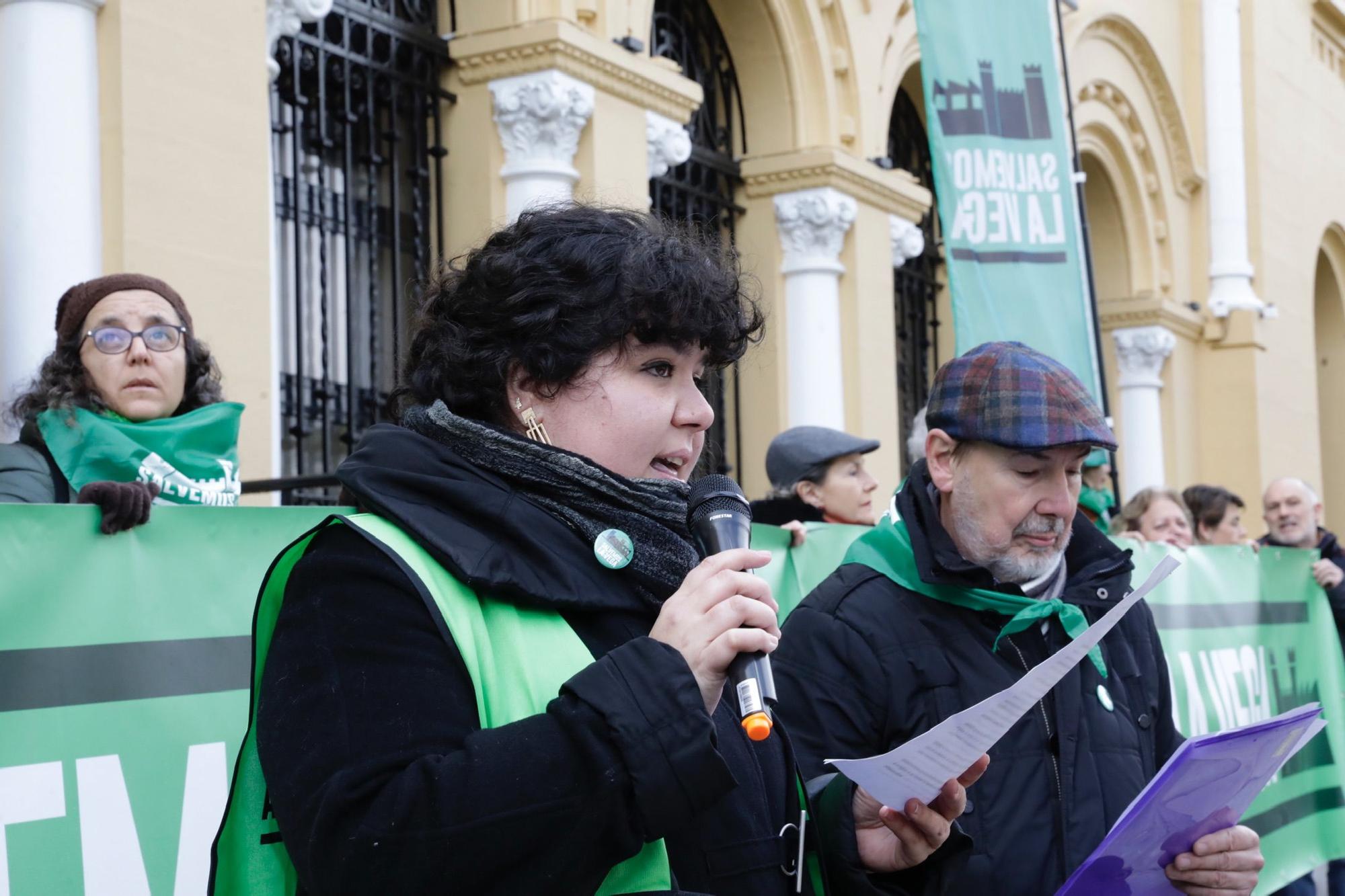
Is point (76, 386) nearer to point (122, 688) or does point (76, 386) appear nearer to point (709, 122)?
point (122, 688)

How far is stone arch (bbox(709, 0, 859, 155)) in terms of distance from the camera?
9875 mm

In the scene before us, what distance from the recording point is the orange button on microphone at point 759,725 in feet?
5.16

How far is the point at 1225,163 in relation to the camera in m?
16.0

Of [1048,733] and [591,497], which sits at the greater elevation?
[591,497]

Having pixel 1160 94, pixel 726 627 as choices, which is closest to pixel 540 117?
pixel 726 627

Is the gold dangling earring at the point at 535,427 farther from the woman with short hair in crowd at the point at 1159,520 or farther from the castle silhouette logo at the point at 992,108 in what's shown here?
the woman with short hair in crowd at the point at 1159,520

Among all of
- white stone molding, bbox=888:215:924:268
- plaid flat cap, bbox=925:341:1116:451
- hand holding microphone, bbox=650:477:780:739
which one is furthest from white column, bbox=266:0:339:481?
white stone molding, bbox=888:215:924:268

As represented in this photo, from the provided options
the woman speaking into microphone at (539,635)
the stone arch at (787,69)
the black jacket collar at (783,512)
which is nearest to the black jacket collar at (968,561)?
the woman speaking into microphone at (539,635)

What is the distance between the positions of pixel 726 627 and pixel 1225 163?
1570 centimetres

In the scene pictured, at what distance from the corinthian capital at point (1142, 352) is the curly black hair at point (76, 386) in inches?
492

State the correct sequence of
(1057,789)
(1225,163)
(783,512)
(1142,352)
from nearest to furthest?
1. (1057,789)
2. (783,512)
3. (1142,352)
4. (1225,163)

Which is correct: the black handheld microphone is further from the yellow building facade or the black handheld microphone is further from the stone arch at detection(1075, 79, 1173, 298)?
the stone arch at detection(1075, 79, 1173, 298)

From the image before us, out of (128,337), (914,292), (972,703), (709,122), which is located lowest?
(972,703)

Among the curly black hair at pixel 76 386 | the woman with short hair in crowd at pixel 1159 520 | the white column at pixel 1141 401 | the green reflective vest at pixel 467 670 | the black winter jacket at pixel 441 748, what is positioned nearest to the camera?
the black winter jacket at pixel 441 748
